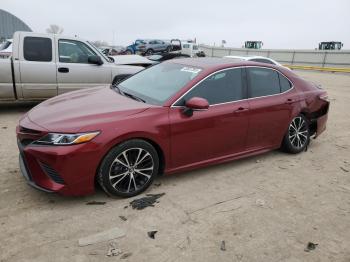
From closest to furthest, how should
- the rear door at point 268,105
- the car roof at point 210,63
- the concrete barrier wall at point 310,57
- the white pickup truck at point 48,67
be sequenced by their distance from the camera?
the car roof at point 210,63 → the rear door at point 268,105 → the white pickup truck at point 48,67 → the concrete barrier wall at point 310,57

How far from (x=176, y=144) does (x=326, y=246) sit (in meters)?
1.89

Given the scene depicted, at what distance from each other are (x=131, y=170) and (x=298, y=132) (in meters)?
3.05

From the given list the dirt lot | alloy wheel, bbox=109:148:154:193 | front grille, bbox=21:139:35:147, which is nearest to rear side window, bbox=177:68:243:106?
alloy wheel, bbox=109:148:154:193

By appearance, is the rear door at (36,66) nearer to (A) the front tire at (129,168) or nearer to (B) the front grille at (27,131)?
(B) the front grille at (27,131)

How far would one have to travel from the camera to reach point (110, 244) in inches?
119

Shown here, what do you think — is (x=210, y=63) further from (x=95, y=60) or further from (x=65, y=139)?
(x=95, y=60)

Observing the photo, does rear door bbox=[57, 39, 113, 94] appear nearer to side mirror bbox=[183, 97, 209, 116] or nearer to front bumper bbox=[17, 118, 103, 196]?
front bumper bbox=[17, 118, 103, 196]

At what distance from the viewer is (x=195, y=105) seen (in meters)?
3.91

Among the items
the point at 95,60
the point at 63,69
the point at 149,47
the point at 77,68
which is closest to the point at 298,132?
the point at 95,60

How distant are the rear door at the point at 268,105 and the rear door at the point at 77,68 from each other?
422cm

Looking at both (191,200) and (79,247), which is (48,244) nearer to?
(79,247)

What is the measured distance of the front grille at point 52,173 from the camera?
3.40 metres

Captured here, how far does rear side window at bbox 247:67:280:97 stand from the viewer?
4774 millimetres

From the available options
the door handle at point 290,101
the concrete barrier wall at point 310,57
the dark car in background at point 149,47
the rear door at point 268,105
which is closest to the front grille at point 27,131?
the rear door at point 268,105
